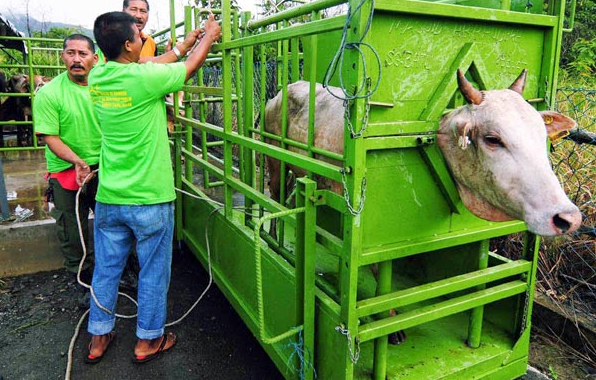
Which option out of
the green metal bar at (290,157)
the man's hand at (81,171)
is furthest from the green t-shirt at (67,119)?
the green metal bar at (290,157)

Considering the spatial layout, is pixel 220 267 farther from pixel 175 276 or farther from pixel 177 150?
pixel 177 150

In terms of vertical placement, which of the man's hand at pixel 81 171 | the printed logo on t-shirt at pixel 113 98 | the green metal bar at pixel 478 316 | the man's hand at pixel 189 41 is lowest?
the green metal bar at pixel 478 316

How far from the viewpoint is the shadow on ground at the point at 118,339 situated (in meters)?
3.23

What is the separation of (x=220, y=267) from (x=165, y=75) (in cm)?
162

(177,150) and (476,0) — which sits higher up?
(476,0)

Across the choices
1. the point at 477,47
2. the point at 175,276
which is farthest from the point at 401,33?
the point at 175,276

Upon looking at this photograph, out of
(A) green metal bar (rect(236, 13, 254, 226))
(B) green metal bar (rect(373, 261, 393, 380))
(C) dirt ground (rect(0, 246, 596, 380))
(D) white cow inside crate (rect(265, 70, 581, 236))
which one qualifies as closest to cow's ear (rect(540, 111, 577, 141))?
(D) white cow inside crate (rect(265, 70, 581, 236))

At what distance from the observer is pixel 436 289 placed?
2.36 meters

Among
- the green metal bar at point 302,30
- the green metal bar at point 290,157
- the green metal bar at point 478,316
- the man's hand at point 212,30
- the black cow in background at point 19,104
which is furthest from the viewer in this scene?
the black cow in background at point 19,104

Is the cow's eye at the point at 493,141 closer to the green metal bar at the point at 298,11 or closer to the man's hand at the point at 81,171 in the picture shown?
the green metal bar at the point at 298,11

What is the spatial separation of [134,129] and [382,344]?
1.89 m

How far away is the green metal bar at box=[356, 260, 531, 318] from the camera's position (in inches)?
86.7

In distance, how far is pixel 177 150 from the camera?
466 cm

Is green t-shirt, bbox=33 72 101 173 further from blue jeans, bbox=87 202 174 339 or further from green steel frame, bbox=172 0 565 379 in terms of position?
green steel frame, bbox=172 0 565 379
